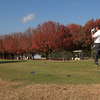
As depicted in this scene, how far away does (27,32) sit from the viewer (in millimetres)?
54750

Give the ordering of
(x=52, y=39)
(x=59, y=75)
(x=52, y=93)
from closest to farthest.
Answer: (x=52, y=93) → (x=59, y=75) → (x=52, y=39)

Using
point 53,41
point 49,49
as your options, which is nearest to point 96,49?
point 53,41

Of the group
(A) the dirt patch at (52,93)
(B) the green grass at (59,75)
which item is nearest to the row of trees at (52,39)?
(B) the green grass at (59,75)

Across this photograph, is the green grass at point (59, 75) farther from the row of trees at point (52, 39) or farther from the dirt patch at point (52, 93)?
the row of trees at point (52, 39)

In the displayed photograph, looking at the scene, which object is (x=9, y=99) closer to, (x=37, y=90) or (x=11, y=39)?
(x=37, y=90)

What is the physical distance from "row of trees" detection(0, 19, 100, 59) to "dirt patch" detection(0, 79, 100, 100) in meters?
33.7

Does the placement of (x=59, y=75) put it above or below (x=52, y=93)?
above

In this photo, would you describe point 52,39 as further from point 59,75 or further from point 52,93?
point 52,93

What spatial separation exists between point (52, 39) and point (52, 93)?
34.9m

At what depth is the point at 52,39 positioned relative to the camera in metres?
39.5

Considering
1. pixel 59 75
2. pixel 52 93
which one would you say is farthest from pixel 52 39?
pixel 52 93

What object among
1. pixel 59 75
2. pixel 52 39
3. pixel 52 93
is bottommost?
pixel 52 93

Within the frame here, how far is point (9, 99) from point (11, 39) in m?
56.4

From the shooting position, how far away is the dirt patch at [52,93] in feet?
14.7
